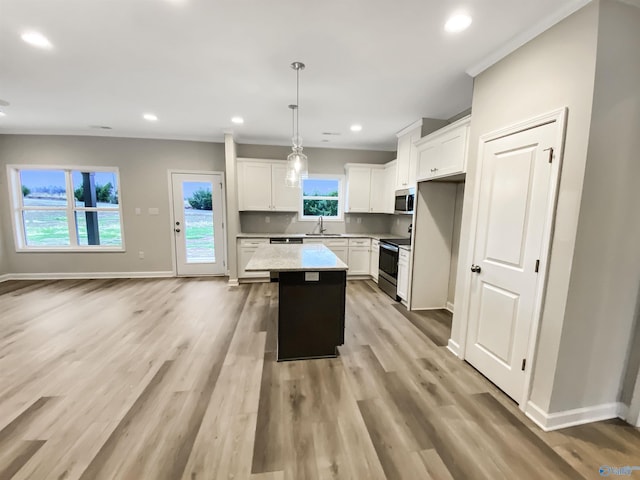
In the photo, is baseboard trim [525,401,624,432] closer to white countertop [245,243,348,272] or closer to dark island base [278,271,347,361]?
dark island base [278,271,347,361]

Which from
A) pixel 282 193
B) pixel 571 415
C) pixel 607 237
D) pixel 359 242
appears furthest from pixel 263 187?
pixel 571 415

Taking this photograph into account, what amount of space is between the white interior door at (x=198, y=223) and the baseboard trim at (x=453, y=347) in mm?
4369

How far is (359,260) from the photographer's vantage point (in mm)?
5230

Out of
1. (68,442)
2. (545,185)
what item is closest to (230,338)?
(68,442)

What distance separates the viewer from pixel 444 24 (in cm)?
184

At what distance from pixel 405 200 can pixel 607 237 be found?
258 centimetres

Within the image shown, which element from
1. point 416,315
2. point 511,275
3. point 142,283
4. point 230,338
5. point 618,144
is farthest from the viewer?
point 142,283

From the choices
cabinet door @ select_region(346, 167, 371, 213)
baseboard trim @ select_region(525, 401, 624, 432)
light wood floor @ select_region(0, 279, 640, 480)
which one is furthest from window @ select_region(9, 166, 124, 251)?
baseboard trim @ select_region(525, 401, 624, 432)

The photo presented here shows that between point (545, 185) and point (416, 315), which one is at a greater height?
point (545, 185)

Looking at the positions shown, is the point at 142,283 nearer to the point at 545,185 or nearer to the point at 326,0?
the point at 326,0

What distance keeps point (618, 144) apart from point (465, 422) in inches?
78.9

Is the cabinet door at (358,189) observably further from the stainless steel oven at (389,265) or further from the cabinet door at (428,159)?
the cabinet door at (428,159)

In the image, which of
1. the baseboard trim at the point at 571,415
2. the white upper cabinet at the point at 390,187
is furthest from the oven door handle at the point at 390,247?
the baseboard trim at the point at 571,415

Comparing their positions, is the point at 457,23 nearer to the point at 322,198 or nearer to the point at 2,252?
the point at 322,198
